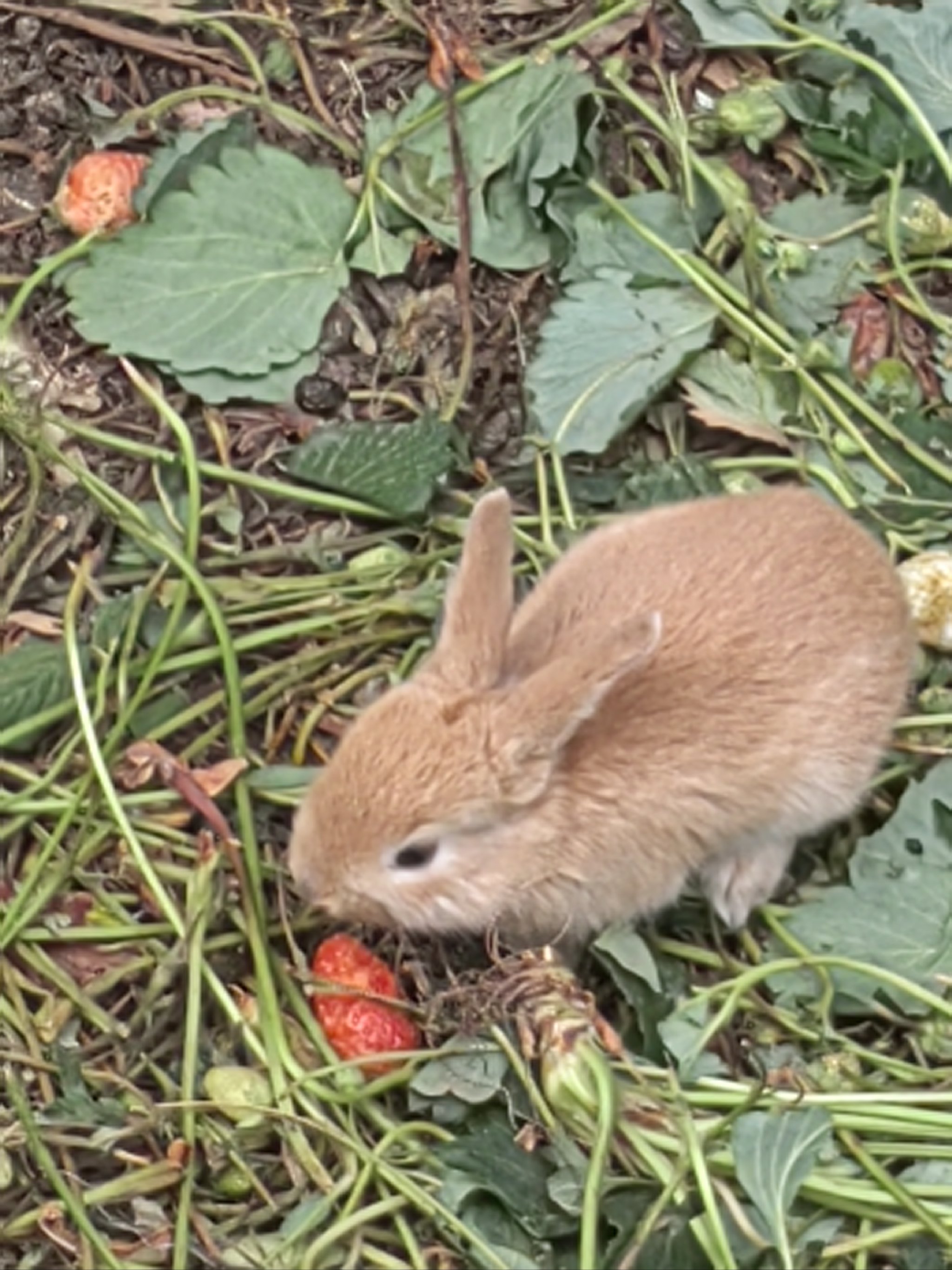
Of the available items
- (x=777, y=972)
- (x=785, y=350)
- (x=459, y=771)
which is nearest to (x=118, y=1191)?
(x=459, y=771)

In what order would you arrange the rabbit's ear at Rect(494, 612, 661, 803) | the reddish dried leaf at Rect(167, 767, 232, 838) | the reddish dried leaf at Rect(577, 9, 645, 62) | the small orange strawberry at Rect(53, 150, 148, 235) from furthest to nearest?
the reddish dried leaf at Rect(577, 9, 645, 62), the small orange strawberry at Rect(53, 150, 148, 235), the reddish dried leaf at Rect(167, 767, 232, 838), the rabbit's ear at Rect(494, 612, 661, 803)

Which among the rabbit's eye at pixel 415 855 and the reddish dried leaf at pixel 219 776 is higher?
the rabbit's eye at pixel 415 855

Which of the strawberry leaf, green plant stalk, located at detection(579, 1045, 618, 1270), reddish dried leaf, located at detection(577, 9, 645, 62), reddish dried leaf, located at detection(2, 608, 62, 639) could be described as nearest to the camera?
green plant stalk, located at detection(579, 1045, 618, 1270)

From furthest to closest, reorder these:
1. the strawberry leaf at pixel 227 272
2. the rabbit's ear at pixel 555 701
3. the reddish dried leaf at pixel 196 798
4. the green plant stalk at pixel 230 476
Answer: the strawberry leaf at pixel 227 272
the green plant stalk at pixel 230 476
the reddish dried leaf at pixel 196 798
the rabbit's ear at pixel 555 701

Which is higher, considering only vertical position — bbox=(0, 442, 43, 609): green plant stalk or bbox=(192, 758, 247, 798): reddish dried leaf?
bbox=(0, 442, 43, 609): green plant stalk

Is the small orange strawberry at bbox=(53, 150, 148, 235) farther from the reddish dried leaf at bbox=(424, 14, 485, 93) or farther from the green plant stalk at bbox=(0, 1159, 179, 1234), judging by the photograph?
the green plant stalk at bbox=(0, 1159, 179, 1234)

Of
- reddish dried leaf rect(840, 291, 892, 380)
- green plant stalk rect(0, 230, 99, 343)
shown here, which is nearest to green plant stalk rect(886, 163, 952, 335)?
reddish dried leaf rect(840, 291, 892, 380)

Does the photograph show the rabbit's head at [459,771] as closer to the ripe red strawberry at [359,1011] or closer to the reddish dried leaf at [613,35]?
the ripe red strawberry at [359,1011]

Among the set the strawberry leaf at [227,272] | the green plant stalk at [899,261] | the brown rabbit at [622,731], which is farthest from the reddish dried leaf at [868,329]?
the strawberry leaf at [227,272]
